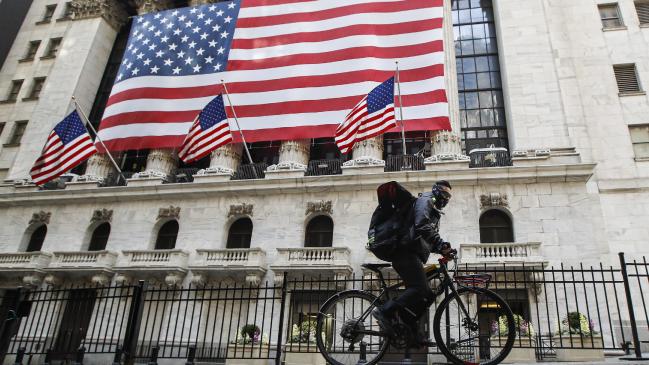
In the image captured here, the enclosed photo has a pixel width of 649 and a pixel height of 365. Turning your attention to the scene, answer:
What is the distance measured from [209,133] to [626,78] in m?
21.9

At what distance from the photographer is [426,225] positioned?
242 inches

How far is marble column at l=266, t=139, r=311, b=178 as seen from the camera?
85.0 feet

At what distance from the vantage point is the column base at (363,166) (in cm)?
2472

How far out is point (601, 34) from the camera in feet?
85.2

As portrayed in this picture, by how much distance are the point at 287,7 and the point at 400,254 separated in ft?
83.7

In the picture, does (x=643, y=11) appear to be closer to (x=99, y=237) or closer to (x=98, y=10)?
(x=99, y=237)

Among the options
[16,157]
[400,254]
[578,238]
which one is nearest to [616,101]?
[578,238]

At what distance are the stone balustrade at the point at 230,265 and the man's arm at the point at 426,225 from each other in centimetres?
1735

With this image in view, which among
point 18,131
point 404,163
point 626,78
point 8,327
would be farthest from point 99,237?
point 626,78

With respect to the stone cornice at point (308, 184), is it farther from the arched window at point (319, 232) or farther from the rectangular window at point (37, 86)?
the rectangular window at point (37, 86)

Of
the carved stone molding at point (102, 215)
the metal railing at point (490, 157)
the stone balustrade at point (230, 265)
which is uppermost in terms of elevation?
the metal railing at point (490, 157)

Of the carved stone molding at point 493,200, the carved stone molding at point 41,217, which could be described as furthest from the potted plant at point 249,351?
the carved stone molding at point 41,217

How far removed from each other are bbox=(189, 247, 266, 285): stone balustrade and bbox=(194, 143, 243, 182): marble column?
15.3 ft

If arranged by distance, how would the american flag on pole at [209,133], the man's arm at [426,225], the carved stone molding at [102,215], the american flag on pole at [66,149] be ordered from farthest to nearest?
the carved stone molding at [102,215] < the american flag on pole at [66,149] < the american flag on pole at [209,133] < the man's arm at [426,225]
